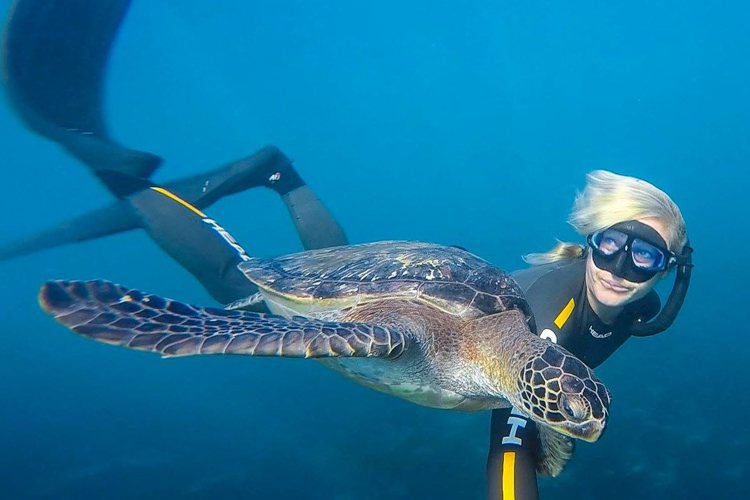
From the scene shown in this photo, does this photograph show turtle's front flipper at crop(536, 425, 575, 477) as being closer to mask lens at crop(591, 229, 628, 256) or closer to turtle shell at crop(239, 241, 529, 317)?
turtle shell at crop(239, 241, 529, 317)

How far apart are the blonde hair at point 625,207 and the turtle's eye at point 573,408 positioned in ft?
4.30

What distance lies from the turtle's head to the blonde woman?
59 cm

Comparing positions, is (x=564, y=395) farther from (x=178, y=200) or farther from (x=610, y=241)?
(x=178, y=200)

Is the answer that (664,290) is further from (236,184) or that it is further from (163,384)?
(163,384)

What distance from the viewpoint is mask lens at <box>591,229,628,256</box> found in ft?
9.27

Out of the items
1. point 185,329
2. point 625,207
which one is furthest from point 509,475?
point 185,329

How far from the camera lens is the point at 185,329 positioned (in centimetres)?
204

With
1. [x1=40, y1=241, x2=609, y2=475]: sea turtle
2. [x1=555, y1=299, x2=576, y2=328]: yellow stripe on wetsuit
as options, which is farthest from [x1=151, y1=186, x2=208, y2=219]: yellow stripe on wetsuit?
[x1=555, y1=299, x2=576, y2=328]: yellow stripe on wetsuit

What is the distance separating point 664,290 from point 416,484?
8.85m

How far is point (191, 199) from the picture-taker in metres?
5.03

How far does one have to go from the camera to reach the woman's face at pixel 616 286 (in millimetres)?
2883

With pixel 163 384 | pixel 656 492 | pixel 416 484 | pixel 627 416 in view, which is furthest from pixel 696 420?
pixel 163 384

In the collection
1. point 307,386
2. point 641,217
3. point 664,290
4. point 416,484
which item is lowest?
point 416,484

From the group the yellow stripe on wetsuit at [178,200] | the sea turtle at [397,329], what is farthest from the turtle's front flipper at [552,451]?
the yellow stripe on wetsuit at [178,200]
